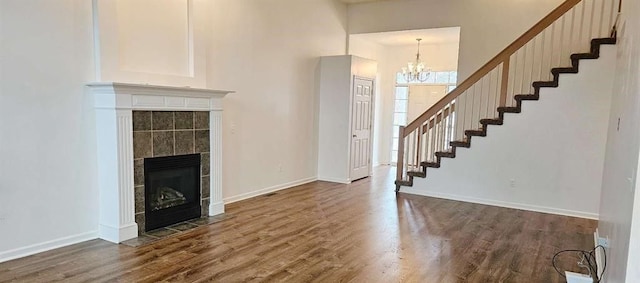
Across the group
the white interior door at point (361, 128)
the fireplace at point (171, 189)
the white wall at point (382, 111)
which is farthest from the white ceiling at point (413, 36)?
the fireplace at point (171, 189)

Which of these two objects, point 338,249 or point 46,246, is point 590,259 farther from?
point 46,246

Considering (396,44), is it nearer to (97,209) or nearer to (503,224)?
(503,224)

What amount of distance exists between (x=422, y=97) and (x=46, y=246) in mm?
7690

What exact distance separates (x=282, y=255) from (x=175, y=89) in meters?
2.06

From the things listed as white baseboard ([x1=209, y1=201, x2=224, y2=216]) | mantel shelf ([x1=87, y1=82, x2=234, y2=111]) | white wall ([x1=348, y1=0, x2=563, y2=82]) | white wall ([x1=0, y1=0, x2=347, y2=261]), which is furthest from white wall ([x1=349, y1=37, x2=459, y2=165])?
white baseboard ([x1=209, y1=201, x2=224, y2=216])

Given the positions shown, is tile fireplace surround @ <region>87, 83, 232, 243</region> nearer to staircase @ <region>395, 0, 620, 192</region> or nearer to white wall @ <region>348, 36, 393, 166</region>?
staircase @ <region>395, 0, 620, 192</region>

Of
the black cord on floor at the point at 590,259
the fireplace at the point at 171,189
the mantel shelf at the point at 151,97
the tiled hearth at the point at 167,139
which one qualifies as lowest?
the black cord on floor at the point at 590,259

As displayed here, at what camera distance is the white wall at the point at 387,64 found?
8.56 meters

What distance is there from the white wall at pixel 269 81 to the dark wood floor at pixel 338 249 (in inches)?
30.5

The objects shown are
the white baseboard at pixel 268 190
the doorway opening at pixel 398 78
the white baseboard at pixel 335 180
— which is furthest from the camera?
the doorway opening at pixel 398 78

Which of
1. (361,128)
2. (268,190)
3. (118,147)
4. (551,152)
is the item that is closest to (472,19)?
(551,152)

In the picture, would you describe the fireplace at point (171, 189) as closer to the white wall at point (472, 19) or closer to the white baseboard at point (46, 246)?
the white baseboard at point (46, 246)

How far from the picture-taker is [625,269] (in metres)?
1.76

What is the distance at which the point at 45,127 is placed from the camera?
3477 millimetres
